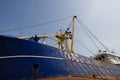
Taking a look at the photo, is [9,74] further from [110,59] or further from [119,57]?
[119,57]

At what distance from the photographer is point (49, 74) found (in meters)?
13.9

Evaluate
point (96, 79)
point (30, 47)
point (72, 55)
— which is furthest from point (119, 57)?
point (30, 47)

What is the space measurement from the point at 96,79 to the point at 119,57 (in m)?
12.4

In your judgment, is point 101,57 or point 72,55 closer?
point 72,55

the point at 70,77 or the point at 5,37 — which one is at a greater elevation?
the point at 5,37

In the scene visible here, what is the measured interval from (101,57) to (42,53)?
15.1 metres

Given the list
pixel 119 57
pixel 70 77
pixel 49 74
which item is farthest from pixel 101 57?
pixel 49 74

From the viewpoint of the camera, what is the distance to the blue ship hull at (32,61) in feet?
40.5

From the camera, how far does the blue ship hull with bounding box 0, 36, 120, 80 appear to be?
12359 mm

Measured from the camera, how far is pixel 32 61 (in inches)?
524

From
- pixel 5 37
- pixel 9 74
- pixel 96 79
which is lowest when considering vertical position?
pixel 96 79

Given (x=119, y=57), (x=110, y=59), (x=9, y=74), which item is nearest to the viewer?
(x=9, y=74)

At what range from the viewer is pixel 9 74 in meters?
12.2

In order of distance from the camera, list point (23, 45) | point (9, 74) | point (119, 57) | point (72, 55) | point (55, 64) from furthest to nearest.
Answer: point (119, 57)
point (72, 55)
point (55, 64)
point (23, 45)
point (9, 74)
